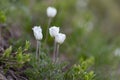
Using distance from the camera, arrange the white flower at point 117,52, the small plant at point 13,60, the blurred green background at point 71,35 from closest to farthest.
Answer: the small plant at point 13,60 → the blurred green background at point 71,35 → the white flower at point 117,52

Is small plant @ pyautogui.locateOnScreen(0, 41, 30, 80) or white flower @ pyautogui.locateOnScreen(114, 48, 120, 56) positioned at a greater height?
white flower @ pyautogui.locateOnScreen(114, 48, 120, 56)

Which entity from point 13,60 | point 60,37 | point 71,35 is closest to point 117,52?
point 71,35

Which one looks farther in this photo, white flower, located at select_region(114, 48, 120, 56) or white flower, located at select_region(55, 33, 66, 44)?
white flower, located at select_region(114, 48, 120, 56)

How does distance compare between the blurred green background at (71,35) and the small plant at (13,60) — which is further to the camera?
the blurred green background at (71,35)

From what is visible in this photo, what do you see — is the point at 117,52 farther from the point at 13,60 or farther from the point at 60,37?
the point at 13,60

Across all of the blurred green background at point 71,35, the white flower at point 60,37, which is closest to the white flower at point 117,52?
the blurred green background at point 71,35

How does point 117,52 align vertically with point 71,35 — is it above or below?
below

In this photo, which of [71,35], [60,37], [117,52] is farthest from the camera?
[71,35]

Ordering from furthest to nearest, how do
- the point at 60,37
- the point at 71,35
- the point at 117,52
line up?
the point at 71,35, the point at 117,52, the point at 60,37

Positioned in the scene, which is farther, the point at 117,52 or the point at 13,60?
the point at 117,52

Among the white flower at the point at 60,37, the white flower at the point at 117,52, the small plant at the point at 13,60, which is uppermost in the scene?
the white flower at the point at 117,52

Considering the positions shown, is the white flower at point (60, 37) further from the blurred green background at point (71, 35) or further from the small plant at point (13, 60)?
the blurred green background at point (71, 35)

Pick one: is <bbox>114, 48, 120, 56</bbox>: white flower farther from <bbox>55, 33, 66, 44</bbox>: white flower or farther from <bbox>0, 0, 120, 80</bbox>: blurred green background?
<bbox>55, 33, 66, 44</bbox>: white flower

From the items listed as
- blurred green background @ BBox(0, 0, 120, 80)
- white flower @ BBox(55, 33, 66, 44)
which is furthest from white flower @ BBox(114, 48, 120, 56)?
white flower @ BBox(55, 33, 66, 44)
